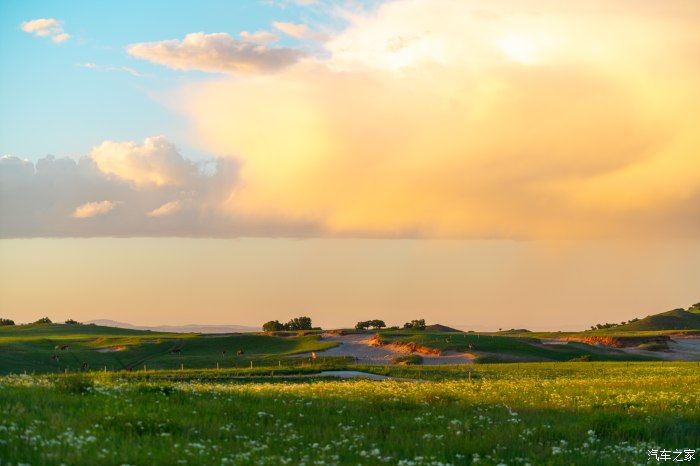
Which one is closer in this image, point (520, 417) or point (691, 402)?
point (520, 417)

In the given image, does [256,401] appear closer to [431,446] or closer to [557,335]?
[431,446]

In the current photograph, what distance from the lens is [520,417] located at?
2242cm

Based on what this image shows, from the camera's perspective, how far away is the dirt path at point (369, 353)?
88.7 m

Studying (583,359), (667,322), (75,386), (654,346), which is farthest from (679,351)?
(75,386)

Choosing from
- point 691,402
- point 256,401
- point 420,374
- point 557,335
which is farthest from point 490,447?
point 557,335

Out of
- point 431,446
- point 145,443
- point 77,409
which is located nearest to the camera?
point 145,443

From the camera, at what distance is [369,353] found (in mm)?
98000

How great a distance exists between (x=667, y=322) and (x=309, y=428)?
15540cm

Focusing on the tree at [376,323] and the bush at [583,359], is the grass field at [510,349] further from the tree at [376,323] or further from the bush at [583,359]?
the tree at [376,323]

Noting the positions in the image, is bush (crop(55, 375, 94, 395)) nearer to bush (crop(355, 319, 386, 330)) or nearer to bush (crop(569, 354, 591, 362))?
bush (crop(569, 354, 591, 362))

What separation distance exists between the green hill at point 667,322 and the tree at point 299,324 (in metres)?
65.2

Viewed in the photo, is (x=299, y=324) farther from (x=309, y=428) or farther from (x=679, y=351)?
(x=309, y=428)

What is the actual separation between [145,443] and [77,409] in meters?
4.35

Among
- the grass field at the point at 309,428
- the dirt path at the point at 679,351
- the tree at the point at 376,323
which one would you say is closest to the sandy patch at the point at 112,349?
the tree at the point at 376,323
